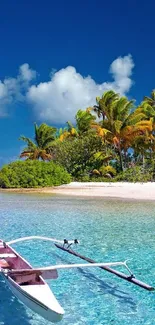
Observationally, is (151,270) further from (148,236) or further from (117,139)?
(117,139)

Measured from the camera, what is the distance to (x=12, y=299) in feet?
19.6

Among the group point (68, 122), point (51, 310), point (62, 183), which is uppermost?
point (68, 122)

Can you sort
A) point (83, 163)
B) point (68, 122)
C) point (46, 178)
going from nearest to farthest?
point (46, 178) → point (83, 163) → point (68, 122)

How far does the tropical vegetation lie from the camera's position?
3394 centimetres

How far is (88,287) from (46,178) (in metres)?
27.3

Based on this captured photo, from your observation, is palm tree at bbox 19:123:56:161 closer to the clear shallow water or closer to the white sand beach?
the white sand beach

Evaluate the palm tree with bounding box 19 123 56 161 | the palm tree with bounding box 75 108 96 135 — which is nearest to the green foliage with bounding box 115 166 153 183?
the palm tree with bounding box 75 108 96 135

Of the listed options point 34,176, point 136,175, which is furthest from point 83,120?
point 136,175

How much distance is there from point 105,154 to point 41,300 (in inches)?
1298

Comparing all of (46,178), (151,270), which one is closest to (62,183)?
(46,178)

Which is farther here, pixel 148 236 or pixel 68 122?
pixel 68 122

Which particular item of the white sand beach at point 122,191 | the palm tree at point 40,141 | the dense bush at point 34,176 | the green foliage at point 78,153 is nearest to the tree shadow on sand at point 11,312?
the white sand beach at point 122,191

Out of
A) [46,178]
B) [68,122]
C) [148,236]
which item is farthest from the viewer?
[68,122]

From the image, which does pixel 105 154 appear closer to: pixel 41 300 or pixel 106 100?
pixel 106 100
